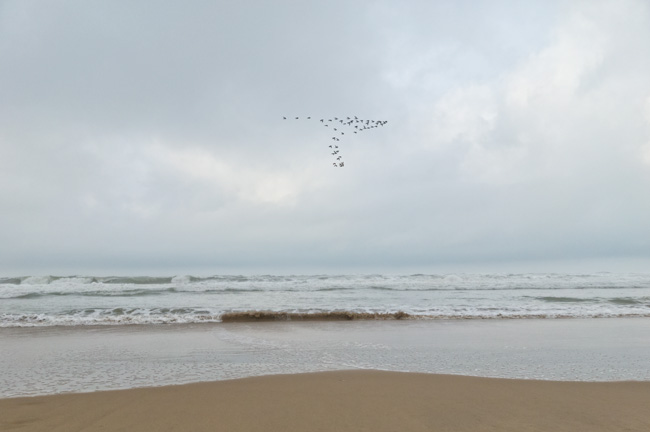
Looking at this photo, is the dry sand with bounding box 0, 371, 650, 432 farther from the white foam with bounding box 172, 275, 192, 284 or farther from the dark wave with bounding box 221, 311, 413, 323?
the white foam with bounding box 172, 275, 192, 284

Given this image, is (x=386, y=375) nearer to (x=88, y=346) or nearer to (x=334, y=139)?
(x=88, y=346)

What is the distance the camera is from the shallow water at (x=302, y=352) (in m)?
7.08

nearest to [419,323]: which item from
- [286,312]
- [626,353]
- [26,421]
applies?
[286,312]

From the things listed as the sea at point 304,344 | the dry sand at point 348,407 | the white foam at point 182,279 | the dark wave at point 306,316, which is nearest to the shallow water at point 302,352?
the sea at point 304,344

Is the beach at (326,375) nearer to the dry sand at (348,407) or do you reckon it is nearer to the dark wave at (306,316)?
the dry sand at (348,407)

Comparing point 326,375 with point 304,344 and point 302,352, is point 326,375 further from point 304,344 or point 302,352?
point 304,344

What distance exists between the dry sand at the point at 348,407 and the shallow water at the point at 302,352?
0.89 m

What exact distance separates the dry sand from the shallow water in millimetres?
894

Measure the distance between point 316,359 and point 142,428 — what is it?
456 centimetres

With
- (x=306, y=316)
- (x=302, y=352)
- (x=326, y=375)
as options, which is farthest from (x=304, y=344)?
(x=306, y=316)

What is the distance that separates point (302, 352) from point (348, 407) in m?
4.45

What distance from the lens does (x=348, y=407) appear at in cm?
492

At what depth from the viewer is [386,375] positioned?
6.78 meters

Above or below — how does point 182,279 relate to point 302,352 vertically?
above
